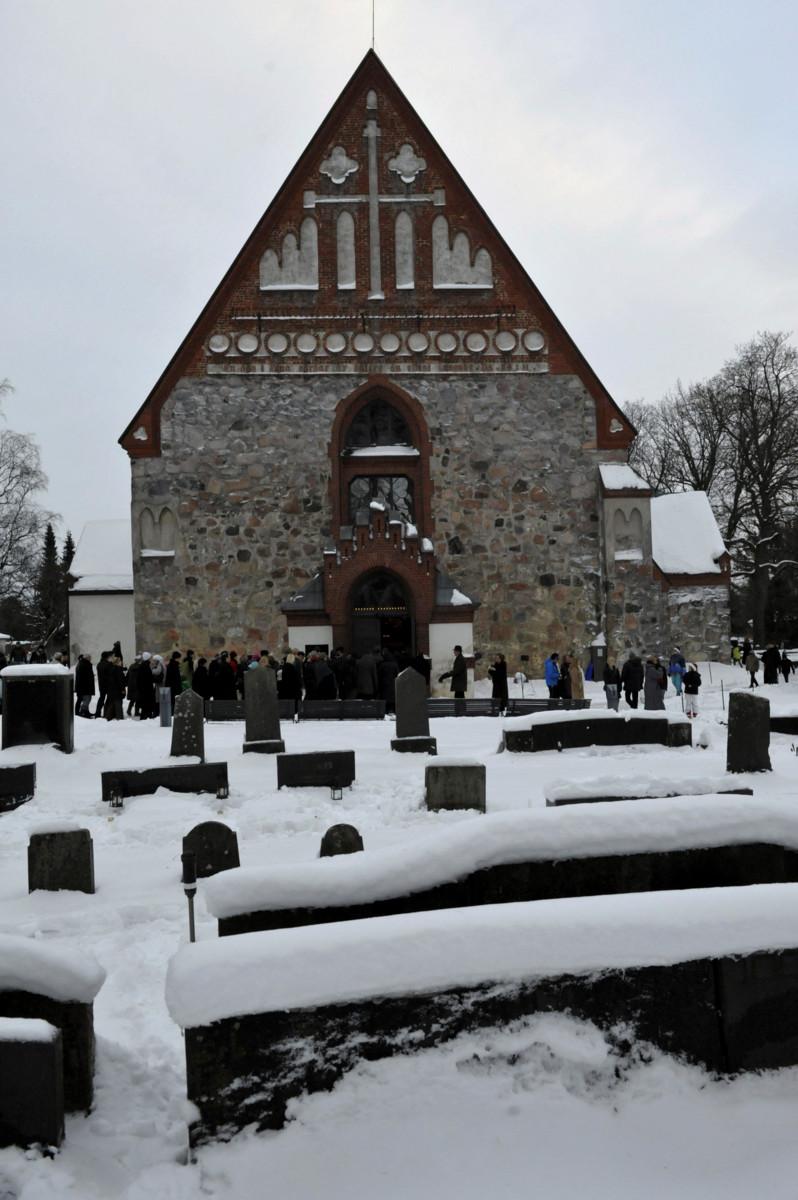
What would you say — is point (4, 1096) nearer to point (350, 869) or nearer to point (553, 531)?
point (350, 869)

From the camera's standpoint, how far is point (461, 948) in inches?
153

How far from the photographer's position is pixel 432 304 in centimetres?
2498

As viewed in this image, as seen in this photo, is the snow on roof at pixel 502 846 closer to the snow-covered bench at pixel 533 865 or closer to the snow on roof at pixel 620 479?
the snow-covered bench at pixel 533 865

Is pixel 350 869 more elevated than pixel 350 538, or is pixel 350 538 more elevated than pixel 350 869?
pixel 350 538

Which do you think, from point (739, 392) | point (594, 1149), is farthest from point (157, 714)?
point (739, 392)

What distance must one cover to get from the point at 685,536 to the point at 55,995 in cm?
2699

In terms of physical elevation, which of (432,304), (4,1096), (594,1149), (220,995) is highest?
(432,304)

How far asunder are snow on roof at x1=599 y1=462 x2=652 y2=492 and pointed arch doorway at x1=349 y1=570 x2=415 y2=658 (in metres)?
5.38

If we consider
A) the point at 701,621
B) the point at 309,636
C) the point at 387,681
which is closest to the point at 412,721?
the point at 387,681

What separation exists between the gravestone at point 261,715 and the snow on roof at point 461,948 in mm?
9611

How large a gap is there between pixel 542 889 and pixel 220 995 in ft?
5.81

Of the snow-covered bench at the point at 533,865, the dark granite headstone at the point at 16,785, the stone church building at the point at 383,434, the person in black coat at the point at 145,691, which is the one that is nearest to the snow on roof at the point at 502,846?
the snow-covered bench at the point at 533,865

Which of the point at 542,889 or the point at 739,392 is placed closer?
the point at 542,889

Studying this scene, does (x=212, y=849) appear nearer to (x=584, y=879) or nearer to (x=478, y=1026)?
(x=584, y=879)
